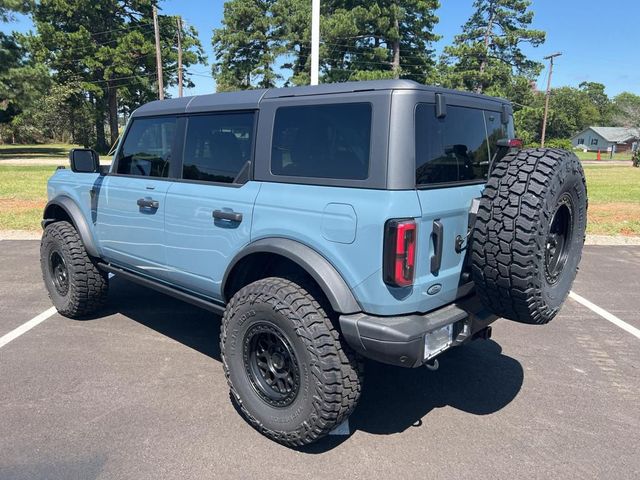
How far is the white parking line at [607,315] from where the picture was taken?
15.5 ft

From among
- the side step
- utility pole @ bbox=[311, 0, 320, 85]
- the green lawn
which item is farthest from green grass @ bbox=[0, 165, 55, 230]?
the side step

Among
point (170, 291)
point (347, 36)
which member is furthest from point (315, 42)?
point (347, 36)

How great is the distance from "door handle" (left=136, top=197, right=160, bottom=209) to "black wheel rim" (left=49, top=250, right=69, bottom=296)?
1493mm

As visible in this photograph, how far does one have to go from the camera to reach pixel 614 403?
336 cm

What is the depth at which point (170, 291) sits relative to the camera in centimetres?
373

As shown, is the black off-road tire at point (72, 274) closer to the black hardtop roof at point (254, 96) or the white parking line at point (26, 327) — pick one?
the white parking line at point (26, 327)

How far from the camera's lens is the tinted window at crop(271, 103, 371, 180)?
262cm

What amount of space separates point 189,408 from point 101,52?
40.4 m

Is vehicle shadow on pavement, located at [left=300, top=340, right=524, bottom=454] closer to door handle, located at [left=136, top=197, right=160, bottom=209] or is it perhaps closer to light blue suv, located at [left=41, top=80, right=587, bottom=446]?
light blue suv, located at [left=41, top=80, right=587, bottom=446]

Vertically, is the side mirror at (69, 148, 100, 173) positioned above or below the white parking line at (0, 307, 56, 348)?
above

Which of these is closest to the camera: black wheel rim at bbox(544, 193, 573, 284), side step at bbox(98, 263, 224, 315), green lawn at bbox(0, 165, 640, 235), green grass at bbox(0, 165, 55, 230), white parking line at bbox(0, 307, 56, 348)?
black wheel rim at bbox(544, 193, 573, 284)

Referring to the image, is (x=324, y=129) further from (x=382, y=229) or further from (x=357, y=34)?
(x=357, y=34)

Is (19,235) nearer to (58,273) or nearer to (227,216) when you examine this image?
(58,273)

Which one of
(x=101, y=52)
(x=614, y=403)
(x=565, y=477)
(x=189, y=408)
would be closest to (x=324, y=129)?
(x=189, y=408)
